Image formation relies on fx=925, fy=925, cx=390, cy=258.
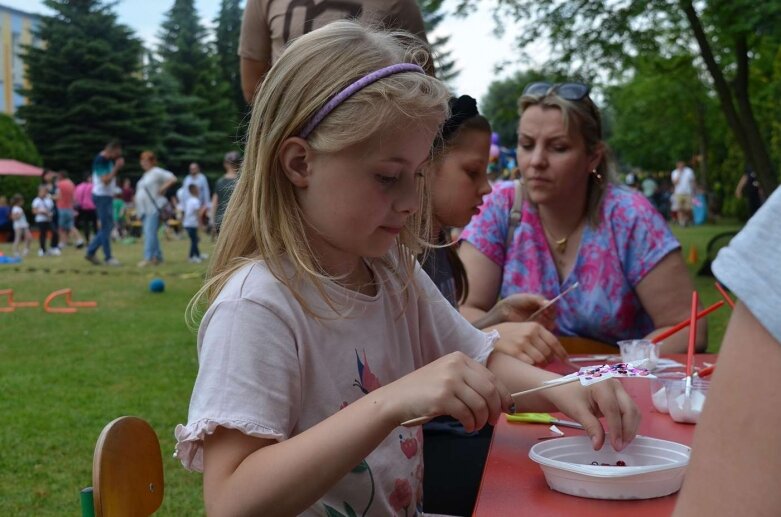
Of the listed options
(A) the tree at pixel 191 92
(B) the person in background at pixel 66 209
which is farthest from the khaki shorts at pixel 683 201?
(A) the tree at pixel 191 92

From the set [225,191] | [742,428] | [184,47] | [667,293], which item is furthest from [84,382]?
[184,47]

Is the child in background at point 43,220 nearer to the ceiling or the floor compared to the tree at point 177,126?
nearer to the floor

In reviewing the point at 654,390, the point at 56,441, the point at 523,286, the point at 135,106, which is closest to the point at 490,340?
the point at 654,390

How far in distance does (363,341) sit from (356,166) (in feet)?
1.09

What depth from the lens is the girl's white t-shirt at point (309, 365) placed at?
1435 mm

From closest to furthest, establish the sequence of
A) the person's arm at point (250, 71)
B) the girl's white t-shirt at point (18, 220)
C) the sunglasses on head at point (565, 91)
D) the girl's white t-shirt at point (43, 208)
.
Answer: the sunglasses on head at point (565, 91) < the person's arm at point (250, 71) < the girl's white t-shirt at point (18, 220) < the girl's white t-shirt at point (43, 208)

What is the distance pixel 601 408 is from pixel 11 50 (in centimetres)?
4877

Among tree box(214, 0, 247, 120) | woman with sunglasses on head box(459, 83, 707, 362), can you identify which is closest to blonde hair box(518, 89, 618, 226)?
woman with sunglasses on head box(459, 83, 707, 362)

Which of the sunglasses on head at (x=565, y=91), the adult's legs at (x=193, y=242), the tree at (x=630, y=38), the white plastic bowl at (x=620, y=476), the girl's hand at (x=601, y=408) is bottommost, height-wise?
the adult's legs at (x=193, y=242)

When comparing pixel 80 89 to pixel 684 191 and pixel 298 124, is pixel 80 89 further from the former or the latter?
pixel 298 124

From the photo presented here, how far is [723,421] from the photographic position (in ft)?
2.09

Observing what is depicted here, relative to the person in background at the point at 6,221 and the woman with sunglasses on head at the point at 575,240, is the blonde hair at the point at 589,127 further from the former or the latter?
the person in background at the point at 6,221

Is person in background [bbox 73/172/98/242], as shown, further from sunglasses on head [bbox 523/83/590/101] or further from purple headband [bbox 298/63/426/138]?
purple headband [bbox 298/63/426/138]

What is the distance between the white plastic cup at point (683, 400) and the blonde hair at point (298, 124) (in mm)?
736
